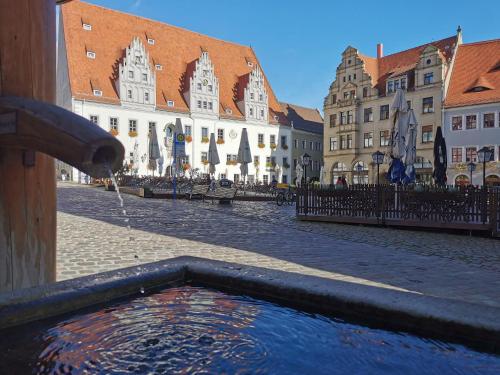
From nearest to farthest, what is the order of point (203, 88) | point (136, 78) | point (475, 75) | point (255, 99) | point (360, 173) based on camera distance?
point (475, 75) → point (360, 173) → point (136, 78) → point (203, 88) → point (255, 99)

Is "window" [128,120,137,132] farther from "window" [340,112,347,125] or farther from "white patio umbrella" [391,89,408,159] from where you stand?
"white patio umbrella" [391,89,408,159]

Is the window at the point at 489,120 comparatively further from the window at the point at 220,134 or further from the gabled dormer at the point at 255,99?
the window at the point at 220,134

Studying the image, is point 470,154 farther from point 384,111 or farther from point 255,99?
point 255,99

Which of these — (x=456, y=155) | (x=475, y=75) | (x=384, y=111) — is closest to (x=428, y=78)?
(x=475, y=75)

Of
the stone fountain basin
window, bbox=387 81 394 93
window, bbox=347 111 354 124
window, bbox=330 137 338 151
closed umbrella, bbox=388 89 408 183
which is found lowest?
the stone fountain basin

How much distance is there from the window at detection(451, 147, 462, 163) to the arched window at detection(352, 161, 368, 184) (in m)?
9.28

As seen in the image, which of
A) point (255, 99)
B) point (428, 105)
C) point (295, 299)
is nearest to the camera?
point (295, 299)

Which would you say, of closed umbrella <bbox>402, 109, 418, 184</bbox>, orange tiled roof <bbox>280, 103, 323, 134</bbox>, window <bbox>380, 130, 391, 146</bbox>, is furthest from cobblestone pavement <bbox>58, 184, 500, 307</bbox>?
orange tiled roof <bbox>280, 103, 323, 134</bbox>

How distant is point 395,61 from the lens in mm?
49562

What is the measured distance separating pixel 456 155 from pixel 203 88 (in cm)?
2989

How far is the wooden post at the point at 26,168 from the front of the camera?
249 cm

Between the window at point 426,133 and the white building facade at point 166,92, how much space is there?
21663 millimetres

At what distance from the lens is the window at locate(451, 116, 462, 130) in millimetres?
40406

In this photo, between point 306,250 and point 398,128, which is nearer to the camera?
point 306,250
